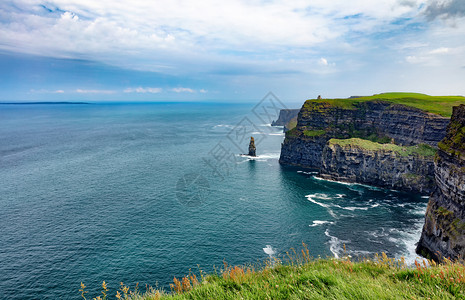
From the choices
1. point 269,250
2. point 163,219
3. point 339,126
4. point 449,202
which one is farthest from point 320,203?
point 339,126

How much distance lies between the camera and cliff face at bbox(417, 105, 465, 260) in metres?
35.0

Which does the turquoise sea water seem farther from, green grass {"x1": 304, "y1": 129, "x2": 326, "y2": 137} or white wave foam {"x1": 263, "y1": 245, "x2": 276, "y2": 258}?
green grass {"x1": 304, "y1": 129, "x2": 326, "y2": 137}

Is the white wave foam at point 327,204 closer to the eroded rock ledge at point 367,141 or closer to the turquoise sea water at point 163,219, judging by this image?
the turquoise sea water at point 163,219

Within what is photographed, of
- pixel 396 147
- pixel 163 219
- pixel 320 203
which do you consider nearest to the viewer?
pixel 163 219

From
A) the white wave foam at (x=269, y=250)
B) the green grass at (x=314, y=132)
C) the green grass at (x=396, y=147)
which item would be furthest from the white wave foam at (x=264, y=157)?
the white wave foam at (x=269, y=250)

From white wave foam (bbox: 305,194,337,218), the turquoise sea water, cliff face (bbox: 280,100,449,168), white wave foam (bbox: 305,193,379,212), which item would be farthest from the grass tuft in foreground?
cliff face (bbox: 280,100,449,168)

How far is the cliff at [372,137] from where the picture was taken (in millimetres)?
77562

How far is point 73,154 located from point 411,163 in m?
131

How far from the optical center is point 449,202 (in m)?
38.2

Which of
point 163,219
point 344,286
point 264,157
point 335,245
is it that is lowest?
point 163,219

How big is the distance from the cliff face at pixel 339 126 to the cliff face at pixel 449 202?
51.5 meters

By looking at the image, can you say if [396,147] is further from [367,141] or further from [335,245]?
[335,245]

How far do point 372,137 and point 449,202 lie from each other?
64.7 m

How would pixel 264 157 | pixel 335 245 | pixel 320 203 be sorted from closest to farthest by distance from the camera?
pixel 335 245, pixel 320 203, pixel 264 157
